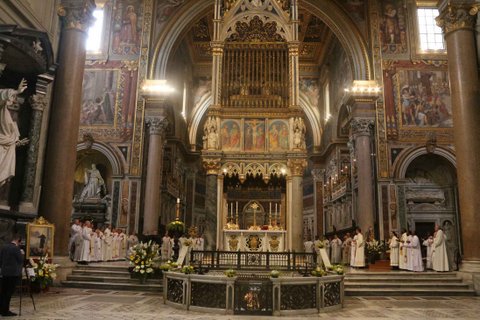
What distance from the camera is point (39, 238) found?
10.4 m

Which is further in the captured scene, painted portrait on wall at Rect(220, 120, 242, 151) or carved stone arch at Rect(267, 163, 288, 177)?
painted portrait on wall at Rect(220, 120, 242, 151)

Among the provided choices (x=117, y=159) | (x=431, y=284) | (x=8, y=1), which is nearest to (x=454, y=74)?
(x=431, y=284)

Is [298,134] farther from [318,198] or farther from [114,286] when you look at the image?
[318,198]

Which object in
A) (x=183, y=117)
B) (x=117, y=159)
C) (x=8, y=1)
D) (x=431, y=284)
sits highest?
(x=183, y=117)

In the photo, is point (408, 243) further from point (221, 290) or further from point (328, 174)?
point (328, 174)

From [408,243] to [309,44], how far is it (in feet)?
64.9

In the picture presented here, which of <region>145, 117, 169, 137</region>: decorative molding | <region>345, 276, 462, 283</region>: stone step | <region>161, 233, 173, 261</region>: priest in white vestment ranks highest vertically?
<region>145, 117, 169, 137</region>: decorative molding

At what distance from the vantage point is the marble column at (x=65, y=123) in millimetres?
11922

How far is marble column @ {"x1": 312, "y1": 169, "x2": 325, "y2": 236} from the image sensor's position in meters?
30.3

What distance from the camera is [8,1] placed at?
9805 millimetres

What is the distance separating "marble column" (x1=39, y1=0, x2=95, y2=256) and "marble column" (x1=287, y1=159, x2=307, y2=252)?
8539mm

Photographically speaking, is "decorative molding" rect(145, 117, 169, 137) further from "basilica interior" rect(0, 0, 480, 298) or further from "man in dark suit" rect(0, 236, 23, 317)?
"man in dark suit" rect(0, 236, 23, 317)

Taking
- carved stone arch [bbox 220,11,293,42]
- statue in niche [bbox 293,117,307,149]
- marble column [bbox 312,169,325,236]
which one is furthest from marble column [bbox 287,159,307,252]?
marble column [bbox 312,169,325,236]

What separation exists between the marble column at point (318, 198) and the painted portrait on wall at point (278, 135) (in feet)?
43.9
